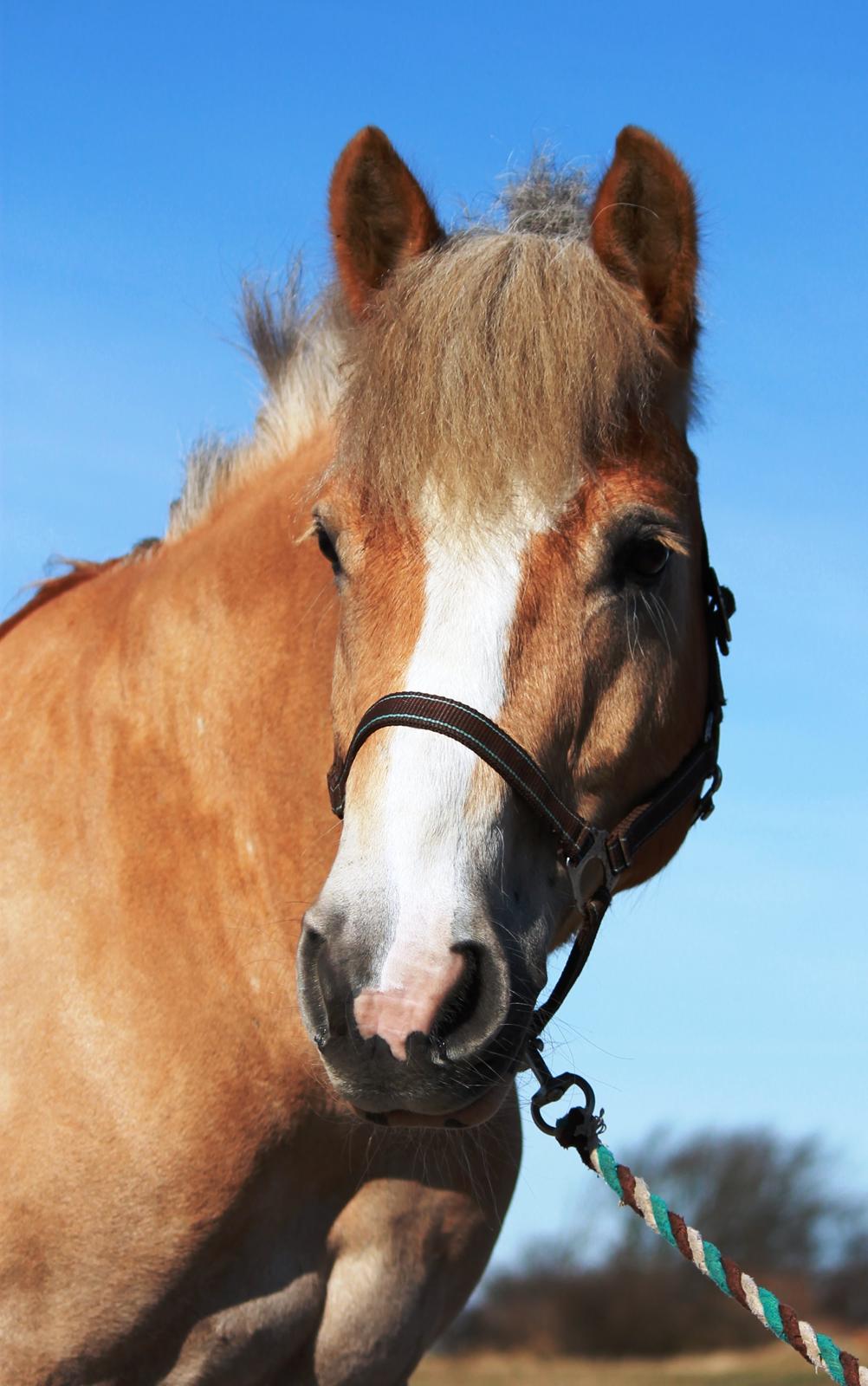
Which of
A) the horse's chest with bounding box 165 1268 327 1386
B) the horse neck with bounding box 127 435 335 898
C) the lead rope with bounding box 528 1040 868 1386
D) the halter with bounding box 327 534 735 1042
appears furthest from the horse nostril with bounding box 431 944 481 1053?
the horse's chest with bounding box 165 1268 327 1386

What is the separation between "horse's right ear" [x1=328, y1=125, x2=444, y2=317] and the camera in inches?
131

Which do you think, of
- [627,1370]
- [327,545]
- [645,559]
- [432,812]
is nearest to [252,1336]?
[432,812]

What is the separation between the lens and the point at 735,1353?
→ 20.8 meters

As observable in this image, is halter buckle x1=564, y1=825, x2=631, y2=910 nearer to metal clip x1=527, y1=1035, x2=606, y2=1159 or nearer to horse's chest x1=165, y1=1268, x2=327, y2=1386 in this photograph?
metal clip x1=527, y1=1035, x2=606, y2=1159

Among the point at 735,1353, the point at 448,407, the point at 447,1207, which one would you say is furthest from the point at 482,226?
the point at 735,1353

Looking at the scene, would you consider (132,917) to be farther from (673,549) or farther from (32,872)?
(673,549)

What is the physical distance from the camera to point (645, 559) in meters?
2.97

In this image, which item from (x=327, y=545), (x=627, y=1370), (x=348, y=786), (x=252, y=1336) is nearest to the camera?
(x=348, y=786)

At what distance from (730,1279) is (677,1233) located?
0.43ft

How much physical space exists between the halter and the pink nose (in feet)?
1.23

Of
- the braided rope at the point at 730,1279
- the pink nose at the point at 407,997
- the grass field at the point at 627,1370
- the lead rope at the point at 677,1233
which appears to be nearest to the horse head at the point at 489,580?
the pink nose at the point at 407,997

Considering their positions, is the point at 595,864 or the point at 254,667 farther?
the point at 254,667

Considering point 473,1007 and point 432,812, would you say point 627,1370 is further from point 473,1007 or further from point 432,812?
point 432,812

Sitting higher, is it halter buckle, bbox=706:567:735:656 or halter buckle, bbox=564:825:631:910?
halter buckle, bbox=706:567:735:656
